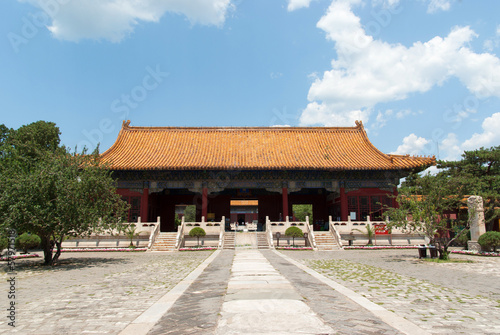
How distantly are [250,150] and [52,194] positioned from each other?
15.0 metres

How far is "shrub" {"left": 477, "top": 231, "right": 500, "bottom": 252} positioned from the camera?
50.3 feet

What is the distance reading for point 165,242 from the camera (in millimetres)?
19438

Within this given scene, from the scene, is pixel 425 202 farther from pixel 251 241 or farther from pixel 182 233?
pixel 182 233

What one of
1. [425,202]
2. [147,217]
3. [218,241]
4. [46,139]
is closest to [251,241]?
[218,241]

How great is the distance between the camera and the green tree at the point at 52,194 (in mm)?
10961

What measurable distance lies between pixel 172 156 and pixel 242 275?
56.0 feet

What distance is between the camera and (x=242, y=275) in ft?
25.4

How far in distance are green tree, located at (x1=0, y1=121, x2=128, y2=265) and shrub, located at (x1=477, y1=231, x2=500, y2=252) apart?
17.0 meters

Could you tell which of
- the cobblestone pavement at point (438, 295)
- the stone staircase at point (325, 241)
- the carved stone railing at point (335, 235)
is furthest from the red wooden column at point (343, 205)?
the cobblestone pavement at point (438, 295)

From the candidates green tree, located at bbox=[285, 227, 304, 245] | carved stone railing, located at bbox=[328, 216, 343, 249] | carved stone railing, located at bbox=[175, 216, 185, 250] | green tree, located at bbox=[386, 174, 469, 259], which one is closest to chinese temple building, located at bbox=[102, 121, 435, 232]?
carved stone railing, located at bbox=[175, 216, 185, 250]

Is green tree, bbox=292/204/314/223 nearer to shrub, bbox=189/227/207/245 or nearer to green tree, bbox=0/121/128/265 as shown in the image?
shrub, bbox=189/227/207/245

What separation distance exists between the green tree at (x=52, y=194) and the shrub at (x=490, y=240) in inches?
668

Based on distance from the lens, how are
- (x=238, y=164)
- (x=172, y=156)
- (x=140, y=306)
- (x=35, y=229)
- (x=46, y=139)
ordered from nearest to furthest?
1. (x=140, y=306)
2. (x=35, y=229)
3. (x=238, y=164)
4. (x=172, y=156)
5. (x=46, y=139)

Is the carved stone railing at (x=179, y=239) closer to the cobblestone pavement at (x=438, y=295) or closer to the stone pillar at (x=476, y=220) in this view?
the cobblestone pavement at (x=438, y=295)
